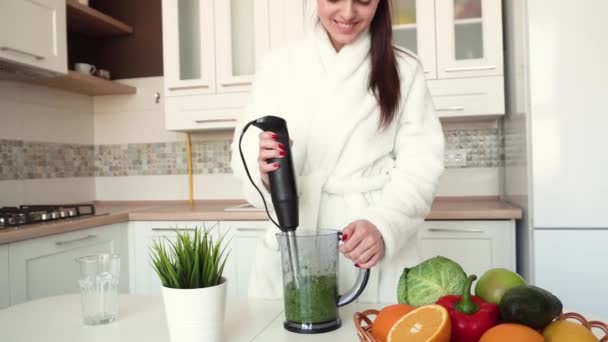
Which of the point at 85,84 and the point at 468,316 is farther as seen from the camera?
the point at 85,84

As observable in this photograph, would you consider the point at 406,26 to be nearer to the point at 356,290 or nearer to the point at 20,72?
the point at 20,72

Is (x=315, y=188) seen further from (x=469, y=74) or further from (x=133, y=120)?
(x=133, y=120)

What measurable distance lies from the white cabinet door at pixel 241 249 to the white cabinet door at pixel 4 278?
838 millimetres

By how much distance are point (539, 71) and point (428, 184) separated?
100cm

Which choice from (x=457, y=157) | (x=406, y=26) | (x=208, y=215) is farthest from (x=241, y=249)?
(x=406, y=26)

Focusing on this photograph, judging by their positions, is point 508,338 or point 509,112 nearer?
point 508,338

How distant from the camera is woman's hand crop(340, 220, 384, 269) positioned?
83cm

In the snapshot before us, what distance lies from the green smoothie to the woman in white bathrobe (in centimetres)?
39

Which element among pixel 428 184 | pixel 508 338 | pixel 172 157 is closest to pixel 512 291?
pixel 508 338

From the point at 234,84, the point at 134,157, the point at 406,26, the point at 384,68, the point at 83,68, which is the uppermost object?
the point at 406,26

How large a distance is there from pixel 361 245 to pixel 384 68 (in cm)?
50

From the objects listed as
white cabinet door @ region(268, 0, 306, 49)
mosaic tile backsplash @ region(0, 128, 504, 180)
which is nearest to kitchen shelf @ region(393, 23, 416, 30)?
white cabinet door @ region(268, 0, 306, 49)

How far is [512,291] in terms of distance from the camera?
1.93ft

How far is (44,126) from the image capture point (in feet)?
8.39
